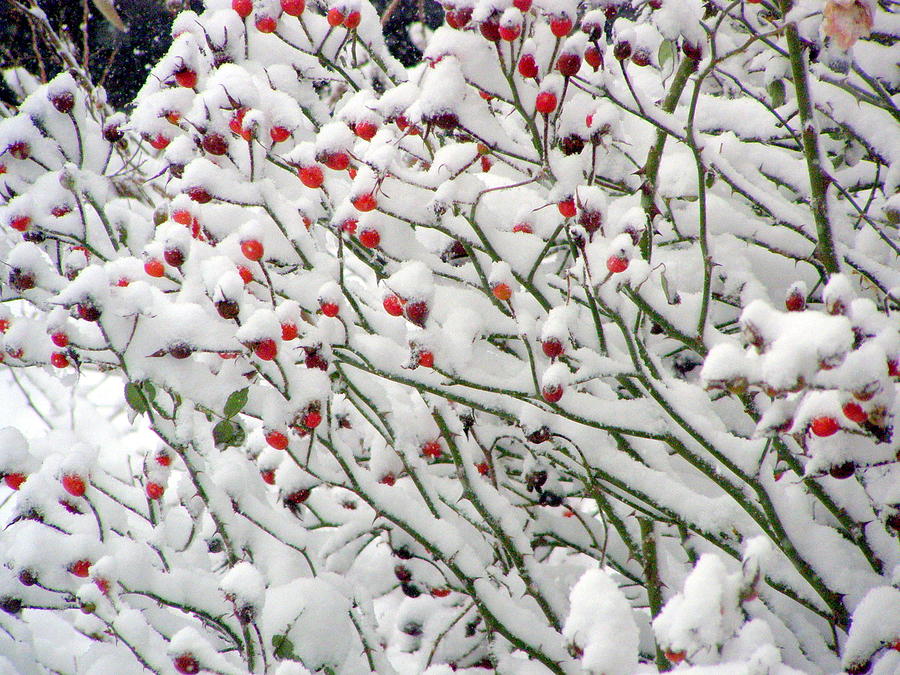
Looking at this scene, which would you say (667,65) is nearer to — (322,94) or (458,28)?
(458,28)

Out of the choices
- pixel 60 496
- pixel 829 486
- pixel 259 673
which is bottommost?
pixel 259 673

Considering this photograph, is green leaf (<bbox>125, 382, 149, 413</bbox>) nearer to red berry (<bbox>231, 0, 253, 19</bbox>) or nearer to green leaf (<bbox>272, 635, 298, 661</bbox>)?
green leaf (<bbox>272, 635, 298, 661</bbox>)

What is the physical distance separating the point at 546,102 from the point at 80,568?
1574mm

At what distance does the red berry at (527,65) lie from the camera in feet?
4.38

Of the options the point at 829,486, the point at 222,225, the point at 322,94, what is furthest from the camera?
the point at 322,94

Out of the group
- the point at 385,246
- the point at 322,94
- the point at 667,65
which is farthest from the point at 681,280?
the point at 322,94

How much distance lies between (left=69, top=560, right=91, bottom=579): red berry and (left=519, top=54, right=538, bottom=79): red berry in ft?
5.16

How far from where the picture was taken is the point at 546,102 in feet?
4.31

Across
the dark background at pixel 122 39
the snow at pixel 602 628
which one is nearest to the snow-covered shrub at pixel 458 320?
the snow at pixel 602 628

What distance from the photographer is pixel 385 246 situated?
5.02 ft

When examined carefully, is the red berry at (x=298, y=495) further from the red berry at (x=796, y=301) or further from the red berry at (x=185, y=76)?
the red berry at (x=796, y=301)

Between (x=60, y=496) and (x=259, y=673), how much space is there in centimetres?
68

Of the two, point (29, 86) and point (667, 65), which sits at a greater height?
point (29, 86)

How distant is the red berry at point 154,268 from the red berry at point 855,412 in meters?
1.56
